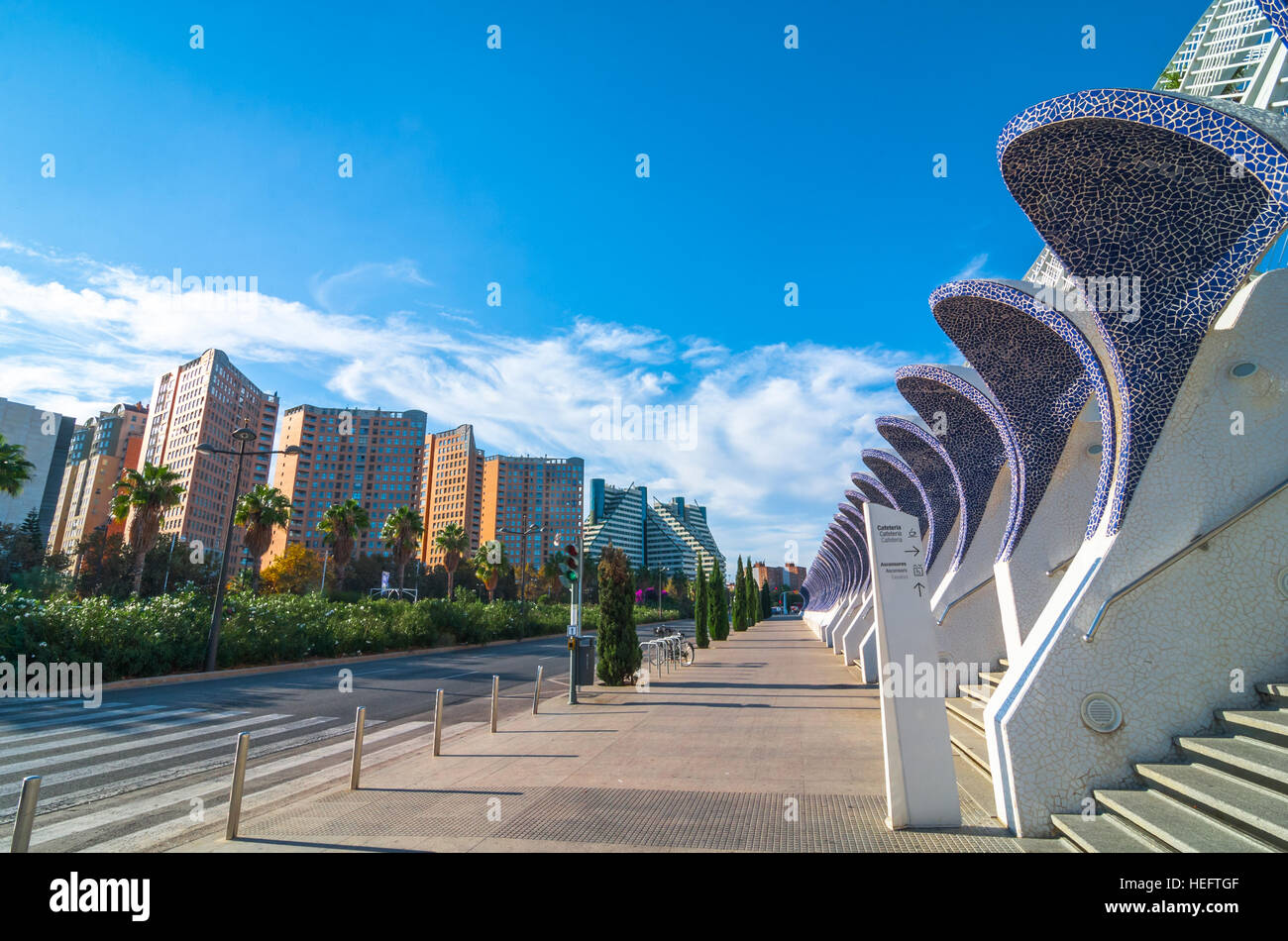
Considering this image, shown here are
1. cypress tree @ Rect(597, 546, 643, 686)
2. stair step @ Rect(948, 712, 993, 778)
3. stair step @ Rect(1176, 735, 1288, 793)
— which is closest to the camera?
stair step @ Rect(1176, 735, 1288, 793)

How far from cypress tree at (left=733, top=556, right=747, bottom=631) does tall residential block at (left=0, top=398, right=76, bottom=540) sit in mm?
64082

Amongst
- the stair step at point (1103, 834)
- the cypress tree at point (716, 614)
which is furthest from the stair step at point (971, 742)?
the cypress tree at point (716, 614)

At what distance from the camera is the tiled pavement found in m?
5.39

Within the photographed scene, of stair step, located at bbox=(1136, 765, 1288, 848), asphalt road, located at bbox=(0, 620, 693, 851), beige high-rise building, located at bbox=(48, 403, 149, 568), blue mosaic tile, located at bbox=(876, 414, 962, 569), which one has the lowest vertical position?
asphalt road, located at bbox=(0, 620, 693, 851)

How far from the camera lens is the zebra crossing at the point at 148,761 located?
240 inches

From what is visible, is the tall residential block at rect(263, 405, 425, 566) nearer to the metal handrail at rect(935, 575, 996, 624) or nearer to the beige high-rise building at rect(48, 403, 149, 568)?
the beige high-rise building at rect(48, 403, 149, 568)

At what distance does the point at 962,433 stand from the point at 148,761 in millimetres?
16856

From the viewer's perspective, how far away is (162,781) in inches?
296

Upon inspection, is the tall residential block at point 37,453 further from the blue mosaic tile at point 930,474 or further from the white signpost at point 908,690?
the white signpost at point 908,690

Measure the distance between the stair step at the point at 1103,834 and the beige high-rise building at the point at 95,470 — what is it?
100354mm

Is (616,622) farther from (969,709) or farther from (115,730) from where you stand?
(115,730)

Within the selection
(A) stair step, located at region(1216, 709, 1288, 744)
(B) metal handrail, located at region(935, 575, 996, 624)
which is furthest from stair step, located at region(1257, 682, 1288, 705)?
(B) metal handrail, located at region(935, 575, 996, 624)
